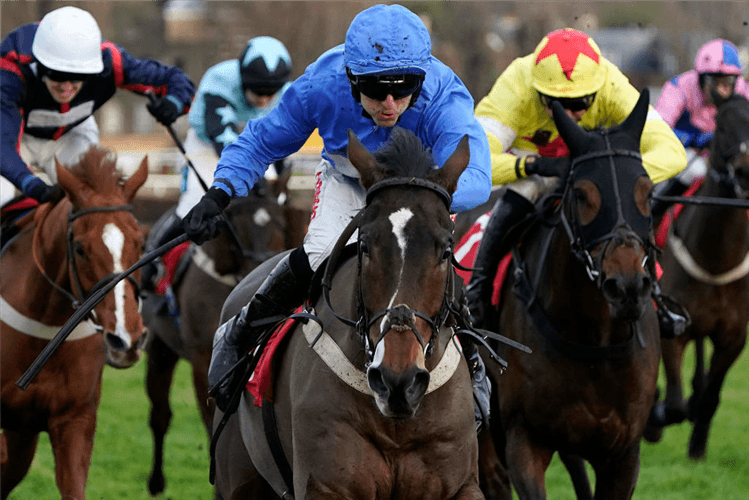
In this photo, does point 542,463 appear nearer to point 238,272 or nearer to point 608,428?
→ point 608,428

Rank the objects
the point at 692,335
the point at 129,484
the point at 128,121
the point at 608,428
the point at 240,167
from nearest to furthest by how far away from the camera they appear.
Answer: the point at 240,167 < the point at 608,428 < the point at 129,484 < the point at 692,335 < the point at 128,121

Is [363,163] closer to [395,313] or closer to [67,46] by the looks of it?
[395,313]

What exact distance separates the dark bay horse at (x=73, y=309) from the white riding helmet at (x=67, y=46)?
672 millimetres

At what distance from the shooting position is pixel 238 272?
7.64 metres

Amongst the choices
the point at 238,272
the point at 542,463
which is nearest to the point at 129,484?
the point at 238,272

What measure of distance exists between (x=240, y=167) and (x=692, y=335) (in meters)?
4.93

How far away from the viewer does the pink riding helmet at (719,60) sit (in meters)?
8.92

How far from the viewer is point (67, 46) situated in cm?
595

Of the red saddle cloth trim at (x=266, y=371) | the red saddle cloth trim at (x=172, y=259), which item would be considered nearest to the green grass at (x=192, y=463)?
the red saddle cloth trim at (x=172, y=259)

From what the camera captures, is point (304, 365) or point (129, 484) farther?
point (129, 484)

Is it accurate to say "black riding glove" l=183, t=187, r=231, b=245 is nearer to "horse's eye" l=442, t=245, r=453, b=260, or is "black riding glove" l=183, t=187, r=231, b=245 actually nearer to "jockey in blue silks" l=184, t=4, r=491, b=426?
"jockey in blue silks" l=184, t=4, r=491, b=426

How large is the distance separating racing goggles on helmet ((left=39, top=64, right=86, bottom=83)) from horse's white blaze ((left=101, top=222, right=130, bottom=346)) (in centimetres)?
112

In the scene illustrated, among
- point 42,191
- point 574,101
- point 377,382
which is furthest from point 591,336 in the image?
point 42,191

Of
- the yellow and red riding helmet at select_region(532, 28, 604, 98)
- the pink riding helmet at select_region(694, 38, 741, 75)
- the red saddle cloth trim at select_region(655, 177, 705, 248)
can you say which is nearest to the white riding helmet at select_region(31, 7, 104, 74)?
the yellow and red riding helmet at select_region(532, 28, 604, 98)
